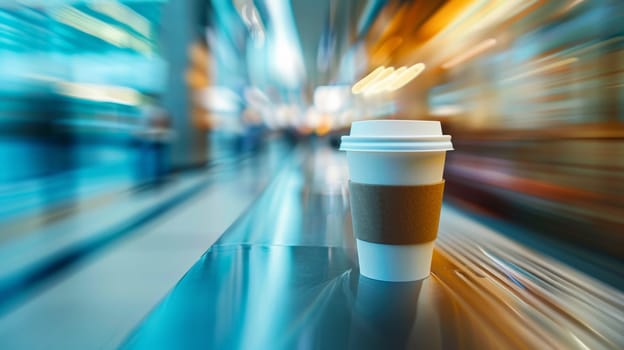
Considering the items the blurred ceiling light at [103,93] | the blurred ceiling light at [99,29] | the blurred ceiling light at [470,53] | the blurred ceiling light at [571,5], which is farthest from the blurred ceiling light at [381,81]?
the blurred ceiling light at [103,93]

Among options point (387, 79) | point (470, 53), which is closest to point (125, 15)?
point (387, 79)

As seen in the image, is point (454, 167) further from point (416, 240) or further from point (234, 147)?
point (234, 147)

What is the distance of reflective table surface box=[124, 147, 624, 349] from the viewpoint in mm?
639

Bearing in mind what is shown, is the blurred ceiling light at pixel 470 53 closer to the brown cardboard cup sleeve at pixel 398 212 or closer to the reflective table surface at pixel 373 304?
the reflective table surface at pixel 373 304

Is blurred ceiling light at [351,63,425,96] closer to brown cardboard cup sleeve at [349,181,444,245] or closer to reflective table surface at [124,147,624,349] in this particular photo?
reflective table surface at [124,147,624,349]

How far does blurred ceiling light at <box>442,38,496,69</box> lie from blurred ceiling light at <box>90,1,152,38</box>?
3492mm

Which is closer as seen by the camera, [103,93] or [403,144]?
[403,144]

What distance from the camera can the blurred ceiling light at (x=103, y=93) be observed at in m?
3.62

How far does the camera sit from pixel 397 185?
753 millimetres

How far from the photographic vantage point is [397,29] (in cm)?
378

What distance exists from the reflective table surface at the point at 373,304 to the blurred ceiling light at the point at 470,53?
1.22 m

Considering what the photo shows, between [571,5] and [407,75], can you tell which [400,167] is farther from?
[407,75]

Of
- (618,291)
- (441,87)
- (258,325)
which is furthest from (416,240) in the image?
(441,87)

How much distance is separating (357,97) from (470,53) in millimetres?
5192
